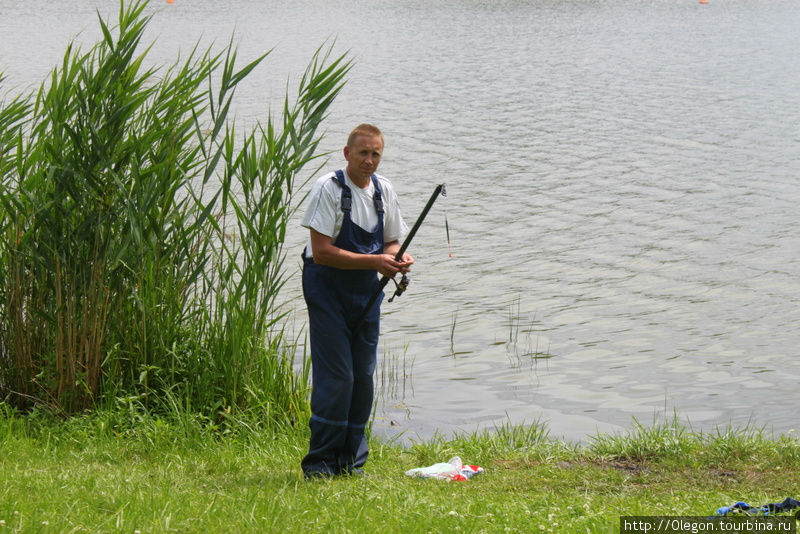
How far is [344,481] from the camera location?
5.99 metres

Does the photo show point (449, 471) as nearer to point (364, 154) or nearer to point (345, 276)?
point (345, 276)

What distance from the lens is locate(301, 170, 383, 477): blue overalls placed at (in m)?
5.98

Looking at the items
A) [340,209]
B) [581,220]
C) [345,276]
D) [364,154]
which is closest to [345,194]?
[340,209]

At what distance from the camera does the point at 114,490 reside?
17.3 feet

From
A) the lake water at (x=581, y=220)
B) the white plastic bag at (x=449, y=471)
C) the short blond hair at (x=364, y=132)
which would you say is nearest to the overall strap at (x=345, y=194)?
the short blond hair at (x=364, y=132)

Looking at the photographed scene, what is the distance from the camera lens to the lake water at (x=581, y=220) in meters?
9.85

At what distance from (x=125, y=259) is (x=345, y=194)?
2.36 metres

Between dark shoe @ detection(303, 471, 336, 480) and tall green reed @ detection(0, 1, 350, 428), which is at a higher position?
tall green reed @ detection(0, 1, 350, 428)

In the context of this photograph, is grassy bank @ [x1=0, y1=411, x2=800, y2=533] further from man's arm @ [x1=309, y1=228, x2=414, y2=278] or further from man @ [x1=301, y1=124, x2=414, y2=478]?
man's arm @ [x1=309, y1=228, x2=414, y2=278]

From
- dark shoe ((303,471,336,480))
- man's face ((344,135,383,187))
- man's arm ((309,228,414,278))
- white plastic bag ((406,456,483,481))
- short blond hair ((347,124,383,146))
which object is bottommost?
white plastic bag ((406,456,483,481))

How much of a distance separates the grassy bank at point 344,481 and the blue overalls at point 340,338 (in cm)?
29

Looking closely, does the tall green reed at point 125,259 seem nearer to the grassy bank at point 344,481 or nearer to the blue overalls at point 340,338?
the grassy bank at point 344,481

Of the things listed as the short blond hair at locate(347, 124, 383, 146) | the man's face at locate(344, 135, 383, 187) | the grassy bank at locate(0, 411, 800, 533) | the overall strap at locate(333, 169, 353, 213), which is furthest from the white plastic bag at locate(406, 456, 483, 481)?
the short blond hair at locate(347, 124, 383, 146)

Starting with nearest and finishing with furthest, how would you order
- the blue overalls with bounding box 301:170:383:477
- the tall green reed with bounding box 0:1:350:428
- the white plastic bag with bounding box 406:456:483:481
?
the blue overalls with bounding box 301:170:383:477, the white plastic bag with bounding box 406:456:483:481, the tall green reed with bounding box 0:1:350:428
